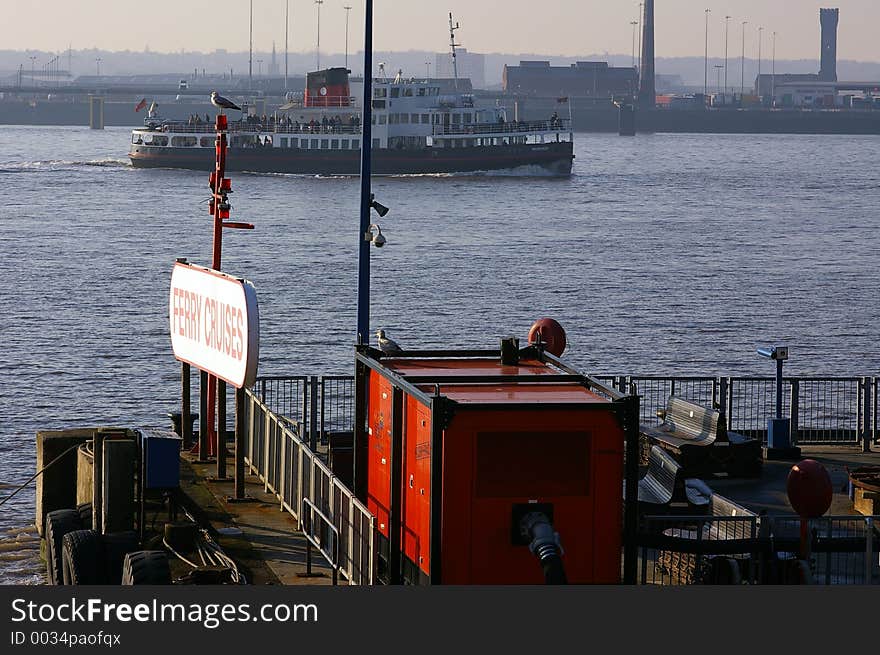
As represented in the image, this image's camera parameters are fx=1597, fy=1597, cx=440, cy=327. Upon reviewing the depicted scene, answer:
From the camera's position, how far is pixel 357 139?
143m

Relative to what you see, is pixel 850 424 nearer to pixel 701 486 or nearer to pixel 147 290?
pixel 701 486

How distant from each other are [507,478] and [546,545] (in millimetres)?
761

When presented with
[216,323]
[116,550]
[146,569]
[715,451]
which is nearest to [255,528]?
[116,550]

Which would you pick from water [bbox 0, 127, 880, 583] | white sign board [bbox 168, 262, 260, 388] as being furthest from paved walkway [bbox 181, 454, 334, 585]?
water [bbox 0, 127, 880, 583]

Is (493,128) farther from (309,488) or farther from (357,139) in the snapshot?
(309,488)

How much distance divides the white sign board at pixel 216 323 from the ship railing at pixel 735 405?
2264mm

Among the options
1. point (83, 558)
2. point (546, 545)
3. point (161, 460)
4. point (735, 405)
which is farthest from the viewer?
point (735, 405)

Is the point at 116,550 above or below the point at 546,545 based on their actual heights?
below

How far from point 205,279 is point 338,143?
124 metres

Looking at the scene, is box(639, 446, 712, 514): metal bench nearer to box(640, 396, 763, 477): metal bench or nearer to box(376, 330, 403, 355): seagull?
box(640, 396, 763, 477): metal bench

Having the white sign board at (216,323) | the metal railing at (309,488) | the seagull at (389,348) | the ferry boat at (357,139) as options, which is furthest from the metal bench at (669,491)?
the ferry boat at (357,139)

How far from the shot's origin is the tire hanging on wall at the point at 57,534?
17.9m

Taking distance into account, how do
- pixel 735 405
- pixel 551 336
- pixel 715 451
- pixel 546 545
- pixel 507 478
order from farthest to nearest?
pixel 735 405
pixel 551 336
pixel 715 451
pixel 507 478
pixel 546 545

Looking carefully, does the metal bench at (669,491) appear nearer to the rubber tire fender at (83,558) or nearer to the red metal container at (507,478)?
the red metal container at (507,478)
